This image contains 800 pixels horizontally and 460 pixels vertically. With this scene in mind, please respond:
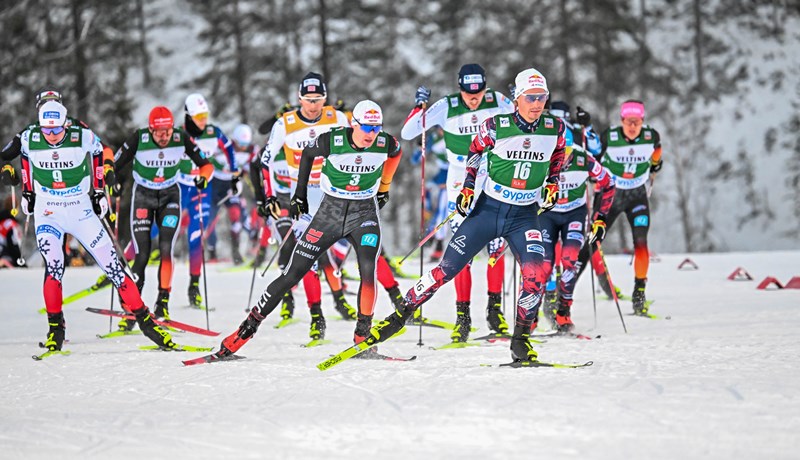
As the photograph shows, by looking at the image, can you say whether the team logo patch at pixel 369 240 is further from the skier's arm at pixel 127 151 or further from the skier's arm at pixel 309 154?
the skier's arm at pixel 127 151

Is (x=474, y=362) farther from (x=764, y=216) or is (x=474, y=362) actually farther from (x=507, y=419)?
(x=764, y=216)

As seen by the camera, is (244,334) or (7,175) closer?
(244,334)

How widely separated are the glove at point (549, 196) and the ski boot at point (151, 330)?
11.8 feet

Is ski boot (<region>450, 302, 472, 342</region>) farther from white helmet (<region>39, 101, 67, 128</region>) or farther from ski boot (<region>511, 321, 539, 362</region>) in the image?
white helmet (<region>39, 101, 67, 128</region>)

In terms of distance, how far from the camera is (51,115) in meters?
8.62

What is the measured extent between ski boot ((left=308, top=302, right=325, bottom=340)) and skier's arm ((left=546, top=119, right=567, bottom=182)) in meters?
2.96

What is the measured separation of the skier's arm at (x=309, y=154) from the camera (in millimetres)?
8172

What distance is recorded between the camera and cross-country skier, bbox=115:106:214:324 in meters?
10.5

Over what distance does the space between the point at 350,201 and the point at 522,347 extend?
2.01m

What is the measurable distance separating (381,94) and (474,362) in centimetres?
2928

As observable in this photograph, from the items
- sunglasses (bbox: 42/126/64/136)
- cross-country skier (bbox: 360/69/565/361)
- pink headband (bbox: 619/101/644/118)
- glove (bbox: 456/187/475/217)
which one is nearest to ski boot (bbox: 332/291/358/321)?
cross-country skier (bbox: 360/69/565/361)

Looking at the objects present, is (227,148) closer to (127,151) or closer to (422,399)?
(127,151)

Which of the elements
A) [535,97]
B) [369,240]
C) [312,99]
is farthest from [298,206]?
[535,97]

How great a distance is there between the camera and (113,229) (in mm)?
10469
